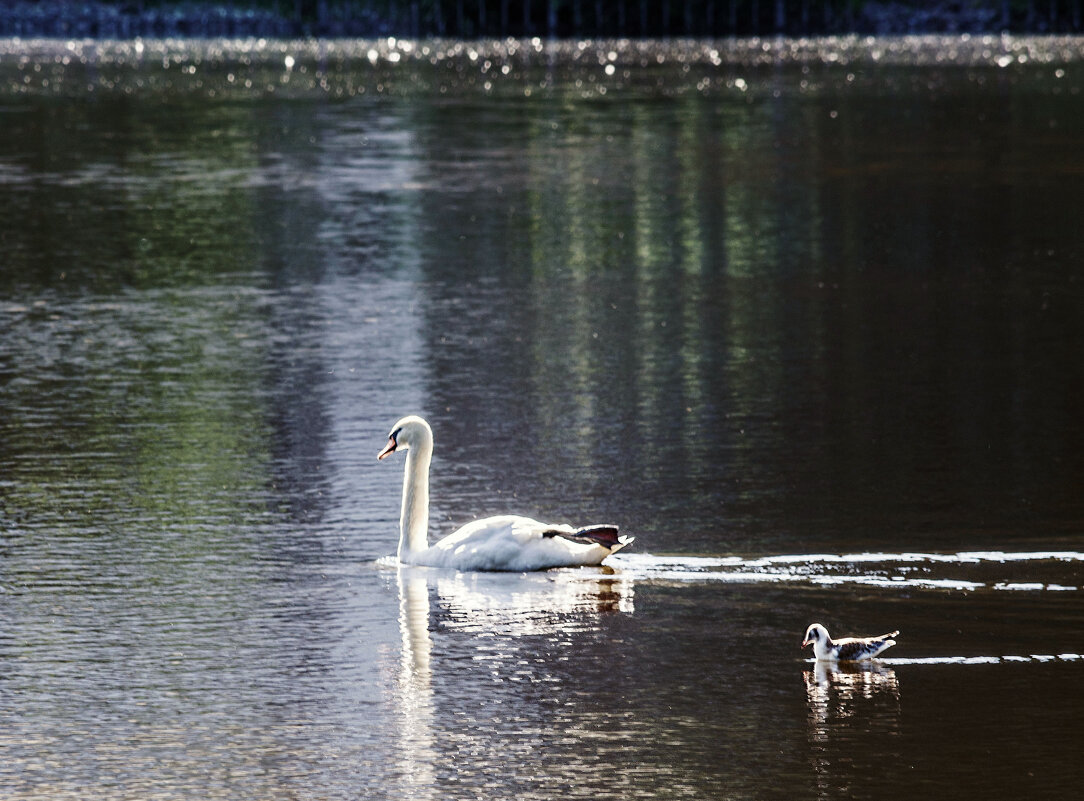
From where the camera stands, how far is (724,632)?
409 inches

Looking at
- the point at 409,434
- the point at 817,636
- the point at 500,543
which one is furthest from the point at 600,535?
the point at 817,636

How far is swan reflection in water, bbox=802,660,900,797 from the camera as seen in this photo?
28.6 feet

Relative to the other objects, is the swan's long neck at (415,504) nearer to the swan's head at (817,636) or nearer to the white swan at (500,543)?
the white swan at (500,543)

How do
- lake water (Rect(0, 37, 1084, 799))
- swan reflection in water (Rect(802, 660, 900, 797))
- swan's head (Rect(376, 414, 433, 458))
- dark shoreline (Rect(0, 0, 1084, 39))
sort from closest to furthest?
1. swan reflection in water (Rect(802, 660, 900, 797))
2. lake water (Rect(0, 37, 1084, 799))
3. swan's head (Rect(376, 414, 433, 458))
4. dark shoreline (Rect(0, 0, 1084, 39))

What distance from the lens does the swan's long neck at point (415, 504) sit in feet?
38.9

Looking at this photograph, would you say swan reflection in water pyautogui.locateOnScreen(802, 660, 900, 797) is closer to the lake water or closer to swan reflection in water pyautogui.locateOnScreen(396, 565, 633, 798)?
the lake water

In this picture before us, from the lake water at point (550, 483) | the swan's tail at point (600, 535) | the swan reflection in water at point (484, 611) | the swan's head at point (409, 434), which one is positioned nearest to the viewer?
the lake water at point (550, 483)

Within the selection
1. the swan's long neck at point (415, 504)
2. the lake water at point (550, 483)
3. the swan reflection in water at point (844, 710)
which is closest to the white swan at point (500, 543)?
the swan's long neck at point (415, 504)

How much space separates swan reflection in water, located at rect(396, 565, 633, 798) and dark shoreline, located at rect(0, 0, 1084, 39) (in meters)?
133

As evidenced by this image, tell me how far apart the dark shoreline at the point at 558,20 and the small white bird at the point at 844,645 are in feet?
440

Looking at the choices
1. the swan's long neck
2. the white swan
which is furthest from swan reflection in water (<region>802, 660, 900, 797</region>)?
the swan's long neck

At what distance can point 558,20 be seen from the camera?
153625 mm

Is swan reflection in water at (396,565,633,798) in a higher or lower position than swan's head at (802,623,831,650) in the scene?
lower

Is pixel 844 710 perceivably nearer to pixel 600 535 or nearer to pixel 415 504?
pixel 600 535
